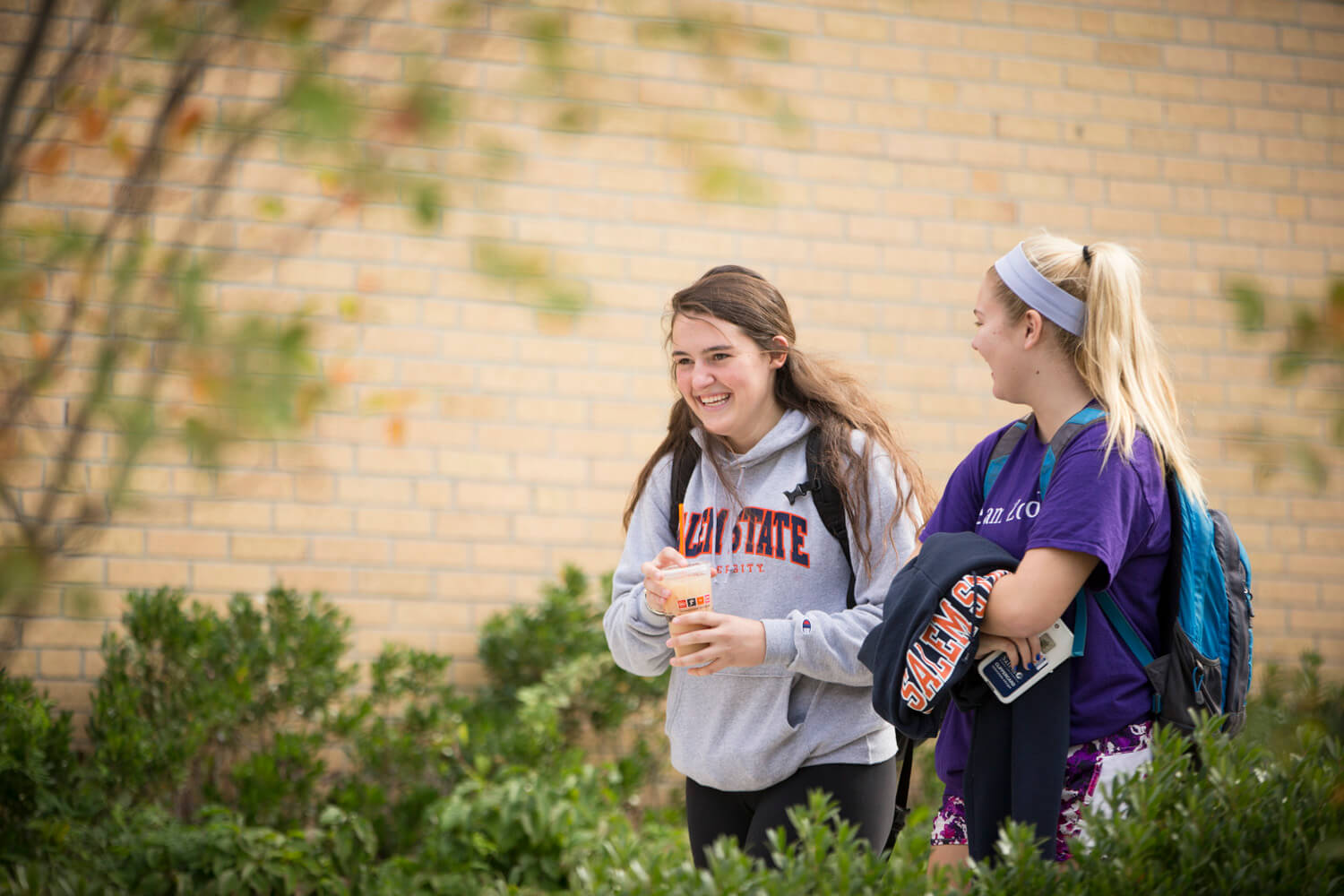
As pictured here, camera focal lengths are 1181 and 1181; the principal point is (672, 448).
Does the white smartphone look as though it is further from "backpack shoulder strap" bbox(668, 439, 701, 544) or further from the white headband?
"backpack shoulder strap" bbox(668, 439, 701, 544)

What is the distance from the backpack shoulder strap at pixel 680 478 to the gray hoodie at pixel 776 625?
0.15 feet

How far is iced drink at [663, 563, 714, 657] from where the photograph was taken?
2.38m

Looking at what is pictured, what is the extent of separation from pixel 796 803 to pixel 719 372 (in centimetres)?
94

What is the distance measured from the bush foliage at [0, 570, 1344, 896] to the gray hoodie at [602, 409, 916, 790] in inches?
8.9

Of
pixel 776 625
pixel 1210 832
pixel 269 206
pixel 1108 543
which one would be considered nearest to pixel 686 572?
pixel 776 625

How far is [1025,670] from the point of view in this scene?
6.95ft

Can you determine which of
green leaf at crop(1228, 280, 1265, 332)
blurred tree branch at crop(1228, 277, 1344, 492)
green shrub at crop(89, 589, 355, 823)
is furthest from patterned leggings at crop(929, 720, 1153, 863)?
green shrub at crop(89, 589, 355, 823)

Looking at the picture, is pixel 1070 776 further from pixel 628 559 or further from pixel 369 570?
pixel 369 570

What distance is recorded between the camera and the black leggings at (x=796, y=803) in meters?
2.48

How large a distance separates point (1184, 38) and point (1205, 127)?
437 mm

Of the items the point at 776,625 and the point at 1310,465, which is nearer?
the point at 1310,465

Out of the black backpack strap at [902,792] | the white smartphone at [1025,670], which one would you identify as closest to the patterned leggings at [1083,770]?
the white smartphone at [1025,670]

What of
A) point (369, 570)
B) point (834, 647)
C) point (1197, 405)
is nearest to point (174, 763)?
point (369, 570)

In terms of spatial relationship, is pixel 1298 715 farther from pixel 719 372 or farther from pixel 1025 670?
pixel 719 372
